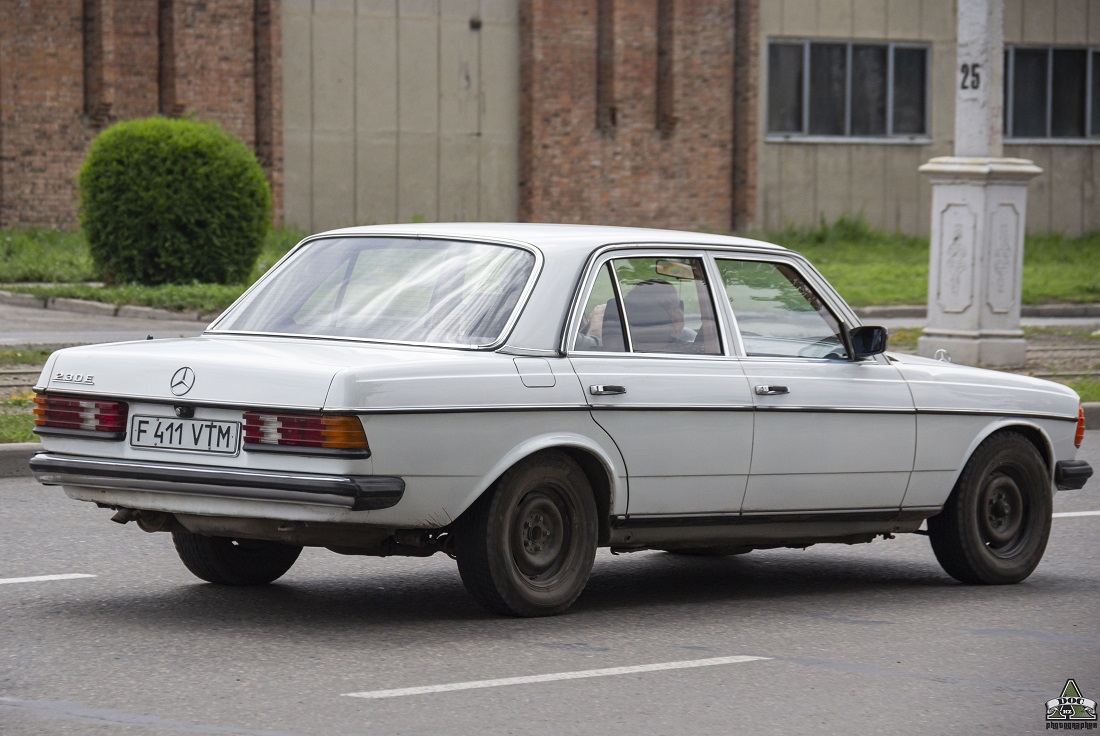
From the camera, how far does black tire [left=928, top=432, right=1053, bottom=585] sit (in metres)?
8.62

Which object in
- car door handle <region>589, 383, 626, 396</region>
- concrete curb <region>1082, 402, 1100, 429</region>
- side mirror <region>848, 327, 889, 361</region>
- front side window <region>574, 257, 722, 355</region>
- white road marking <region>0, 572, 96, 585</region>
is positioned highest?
front side window <region>574, 257, 722, 355</region>

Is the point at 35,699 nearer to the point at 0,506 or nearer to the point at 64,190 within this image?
the point at 0,506

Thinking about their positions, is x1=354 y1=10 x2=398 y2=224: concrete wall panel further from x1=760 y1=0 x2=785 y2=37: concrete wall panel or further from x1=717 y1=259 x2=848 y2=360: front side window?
x1=717 y1=259 x2=848 y2=360: front side window

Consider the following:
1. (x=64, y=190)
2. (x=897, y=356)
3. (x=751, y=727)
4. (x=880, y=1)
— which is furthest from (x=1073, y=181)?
(x=751, y=727)

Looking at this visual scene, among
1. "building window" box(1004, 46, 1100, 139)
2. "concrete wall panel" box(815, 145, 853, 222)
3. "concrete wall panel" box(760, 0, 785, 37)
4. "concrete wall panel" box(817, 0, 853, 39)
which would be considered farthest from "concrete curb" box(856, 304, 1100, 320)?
"building window" box(1004, 46, 1100, 139)

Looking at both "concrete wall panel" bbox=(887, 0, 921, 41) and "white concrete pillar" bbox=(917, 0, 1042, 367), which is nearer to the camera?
"white concrete pillar" bbox=(917, 0, 1042, 367)

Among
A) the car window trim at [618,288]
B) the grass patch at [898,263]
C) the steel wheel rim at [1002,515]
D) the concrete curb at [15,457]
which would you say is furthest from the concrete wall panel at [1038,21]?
the car window trim at [618,288]

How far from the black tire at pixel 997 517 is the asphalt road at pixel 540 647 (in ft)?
0.43

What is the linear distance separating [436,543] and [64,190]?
23937 mm

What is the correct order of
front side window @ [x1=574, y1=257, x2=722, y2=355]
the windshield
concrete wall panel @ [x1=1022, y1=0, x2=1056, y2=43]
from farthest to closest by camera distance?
concrete wall panel @ [x1=1022, y1=0, x2=1056, y2=43] < front side window @ [x1=574, y1=257, x2=722, y2=355] < the windshield

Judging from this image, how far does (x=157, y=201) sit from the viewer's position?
23.3 meters

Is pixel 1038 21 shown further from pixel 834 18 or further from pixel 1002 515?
pixel 1002 515

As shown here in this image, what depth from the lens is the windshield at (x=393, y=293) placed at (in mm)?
7324

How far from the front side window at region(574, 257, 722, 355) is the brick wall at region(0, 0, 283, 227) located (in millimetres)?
23117
